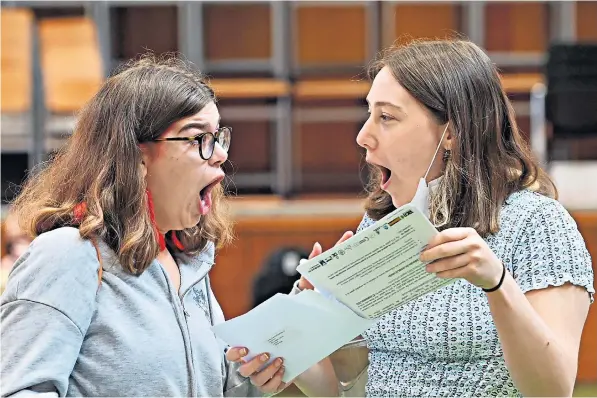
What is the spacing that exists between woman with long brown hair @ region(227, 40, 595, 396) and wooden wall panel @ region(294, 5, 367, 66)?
6190 mm

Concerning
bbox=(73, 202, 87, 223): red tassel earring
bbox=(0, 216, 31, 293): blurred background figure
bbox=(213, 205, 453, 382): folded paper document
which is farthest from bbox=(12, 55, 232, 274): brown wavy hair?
bbox=(0, 216, 31, 293): blurred background figure

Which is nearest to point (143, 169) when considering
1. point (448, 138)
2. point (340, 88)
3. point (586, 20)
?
point (448, 138)

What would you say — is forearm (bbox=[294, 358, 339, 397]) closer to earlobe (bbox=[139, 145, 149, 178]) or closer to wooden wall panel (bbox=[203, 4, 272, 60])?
earlobe (bbox=[139, 145, 149, 178])

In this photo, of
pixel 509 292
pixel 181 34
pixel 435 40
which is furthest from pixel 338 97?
pixel 509 292

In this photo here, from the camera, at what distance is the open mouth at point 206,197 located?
1.94 m

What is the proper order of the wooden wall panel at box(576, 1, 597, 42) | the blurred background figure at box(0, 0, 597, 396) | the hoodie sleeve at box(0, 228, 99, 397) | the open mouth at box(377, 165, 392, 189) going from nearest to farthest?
the hoodie sleeve at box(0, 228, 99, 397)
the open mouth at box(377, 165, 392, 189)
the blurred background figure at box(0, 0, 597, 396)
the wooden wall panel at box(576, 1, 597, 42)

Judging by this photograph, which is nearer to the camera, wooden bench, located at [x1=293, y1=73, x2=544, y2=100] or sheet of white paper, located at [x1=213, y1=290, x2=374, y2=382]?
sheet of white paper, located at [x1=213, y1=290, x2=374, y2=382]

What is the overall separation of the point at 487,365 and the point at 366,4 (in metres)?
6.46

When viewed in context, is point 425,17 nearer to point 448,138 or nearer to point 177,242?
point 448,138

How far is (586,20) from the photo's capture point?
8180 millimetres

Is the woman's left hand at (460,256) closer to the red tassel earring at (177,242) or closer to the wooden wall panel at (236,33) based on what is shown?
the red tassel earring at (177,242)

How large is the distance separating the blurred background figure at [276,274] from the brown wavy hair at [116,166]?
2.98 meters

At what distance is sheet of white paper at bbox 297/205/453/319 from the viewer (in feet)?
5.08

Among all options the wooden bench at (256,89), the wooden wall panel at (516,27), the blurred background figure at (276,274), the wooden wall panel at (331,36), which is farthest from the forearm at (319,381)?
the wooden wall panel at (516,27)
